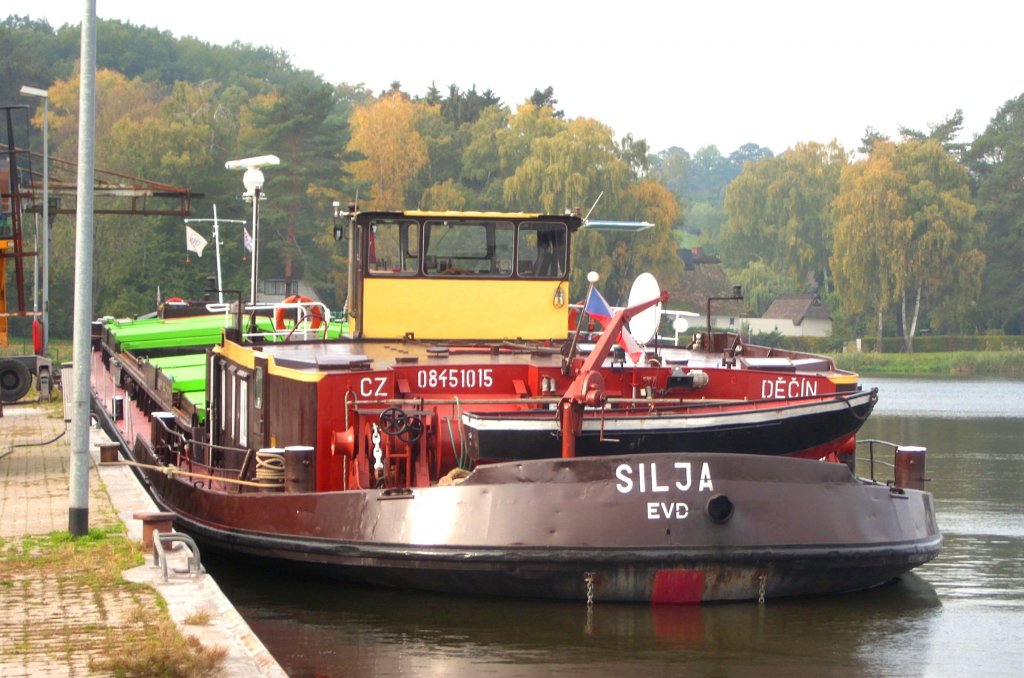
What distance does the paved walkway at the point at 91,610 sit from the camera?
9109 mm

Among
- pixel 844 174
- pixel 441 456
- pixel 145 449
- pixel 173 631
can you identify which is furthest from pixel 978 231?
pixel 173 631

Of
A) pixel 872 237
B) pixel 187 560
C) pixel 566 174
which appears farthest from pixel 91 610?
pixel 872 237

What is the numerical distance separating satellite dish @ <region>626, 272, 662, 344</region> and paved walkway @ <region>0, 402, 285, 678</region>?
465 cm

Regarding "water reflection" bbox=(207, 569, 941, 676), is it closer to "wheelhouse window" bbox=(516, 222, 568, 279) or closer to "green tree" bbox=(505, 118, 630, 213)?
"wheelhouse window" bbox=(516, 222, 568, 279)

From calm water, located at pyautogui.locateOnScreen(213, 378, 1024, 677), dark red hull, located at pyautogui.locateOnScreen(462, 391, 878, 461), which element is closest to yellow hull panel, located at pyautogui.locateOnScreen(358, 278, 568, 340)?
calm water, located at pyautogui.locateOnScreen(213, 378, 1024, 677)

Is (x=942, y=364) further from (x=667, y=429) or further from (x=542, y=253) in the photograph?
(x=667, y=429)

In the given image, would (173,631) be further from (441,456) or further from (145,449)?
(145,449)

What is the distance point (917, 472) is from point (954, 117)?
72.7 m

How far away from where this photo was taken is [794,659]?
11.8 metres

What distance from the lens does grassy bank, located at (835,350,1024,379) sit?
63812 millimetres

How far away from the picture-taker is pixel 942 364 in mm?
65250

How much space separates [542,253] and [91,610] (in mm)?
8479

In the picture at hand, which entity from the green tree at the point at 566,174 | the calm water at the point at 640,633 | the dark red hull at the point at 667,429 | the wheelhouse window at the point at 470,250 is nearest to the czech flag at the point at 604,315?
the dark red hull at the point at 667,429

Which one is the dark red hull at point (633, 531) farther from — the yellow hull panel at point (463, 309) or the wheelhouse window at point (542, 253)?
the wheelhouse window at point (542, 253)
